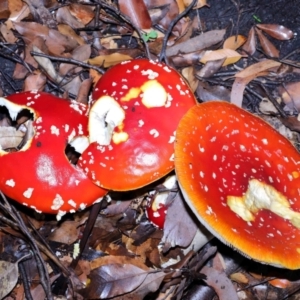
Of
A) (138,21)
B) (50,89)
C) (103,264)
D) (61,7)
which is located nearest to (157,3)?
(138,21)

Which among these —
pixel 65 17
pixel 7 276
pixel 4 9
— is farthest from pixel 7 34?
pixel 7 276

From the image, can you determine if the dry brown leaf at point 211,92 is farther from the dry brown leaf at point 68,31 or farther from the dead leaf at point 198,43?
the dry brown leaf at point 68,31

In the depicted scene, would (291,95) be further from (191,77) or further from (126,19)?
(126,19)

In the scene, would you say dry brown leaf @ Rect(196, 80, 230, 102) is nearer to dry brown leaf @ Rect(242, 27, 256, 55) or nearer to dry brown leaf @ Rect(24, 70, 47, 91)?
dry brown leaf @ Rect(242, 27, 256, 55)

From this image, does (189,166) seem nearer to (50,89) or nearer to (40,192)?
(40,192)

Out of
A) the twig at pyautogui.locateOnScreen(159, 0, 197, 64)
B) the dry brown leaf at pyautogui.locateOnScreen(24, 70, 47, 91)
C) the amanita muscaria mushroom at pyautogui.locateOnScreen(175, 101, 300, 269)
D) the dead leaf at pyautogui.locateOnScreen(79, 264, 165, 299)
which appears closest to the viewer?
the amanita muscaria mushroom at pyautogui.locateOnScreen(175, 101, 300, 269)

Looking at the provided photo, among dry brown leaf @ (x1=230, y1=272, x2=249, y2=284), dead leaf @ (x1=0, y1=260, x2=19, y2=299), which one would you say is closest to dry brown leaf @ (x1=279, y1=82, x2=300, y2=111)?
dry brown leaf @ (x1=230, y1=272, x2=249, y2=284)
